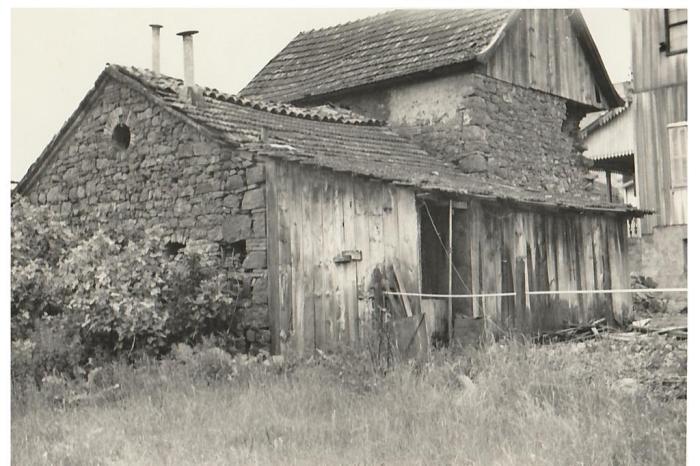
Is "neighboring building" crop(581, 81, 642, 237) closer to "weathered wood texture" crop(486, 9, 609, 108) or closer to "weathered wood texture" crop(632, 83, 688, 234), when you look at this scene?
"weathered wood texture" crop(632, 83, 688, 234)

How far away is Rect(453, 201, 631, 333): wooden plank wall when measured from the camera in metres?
11.7

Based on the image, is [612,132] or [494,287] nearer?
[494,287]

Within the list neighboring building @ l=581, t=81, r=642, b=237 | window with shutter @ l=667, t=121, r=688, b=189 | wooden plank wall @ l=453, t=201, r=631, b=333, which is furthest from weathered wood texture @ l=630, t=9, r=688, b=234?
neighboring building @ l=581, t=81, r=642, b=237

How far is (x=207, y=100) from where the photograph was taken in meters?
11.8

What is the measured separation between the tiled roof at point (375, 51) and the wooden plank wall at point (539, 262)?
3.18 m

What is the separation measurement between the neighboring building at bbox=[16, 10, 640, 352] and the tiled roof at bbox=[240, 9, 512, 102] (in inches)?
1.8

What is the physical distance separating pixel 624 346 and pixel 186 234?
18.6 feet

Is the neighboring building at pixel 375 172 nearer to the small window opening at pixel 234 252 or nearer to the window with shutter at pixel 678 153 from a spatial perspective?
the small window opening at pixel 234 252

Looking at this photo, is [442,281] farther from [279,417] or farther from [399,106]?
[279,417]

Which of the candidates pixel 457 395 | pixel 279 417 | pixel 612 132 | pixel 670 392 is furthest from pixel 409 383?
pixel 612 132

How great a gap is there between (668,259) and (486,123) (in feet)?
14.5

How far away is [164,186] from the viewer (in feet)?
36.2

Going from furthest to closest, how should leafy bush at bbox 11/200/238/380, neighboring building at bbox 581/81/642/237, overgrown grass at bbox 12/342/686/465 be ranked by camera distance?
neighboring building at bbox 581/81/642/237
leafy bush at bbox 11/200/238/380
overgrown grass at bbox 12/342/686/465

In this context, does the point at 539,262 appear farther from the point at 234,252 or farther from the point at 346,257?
the point at 234,252
